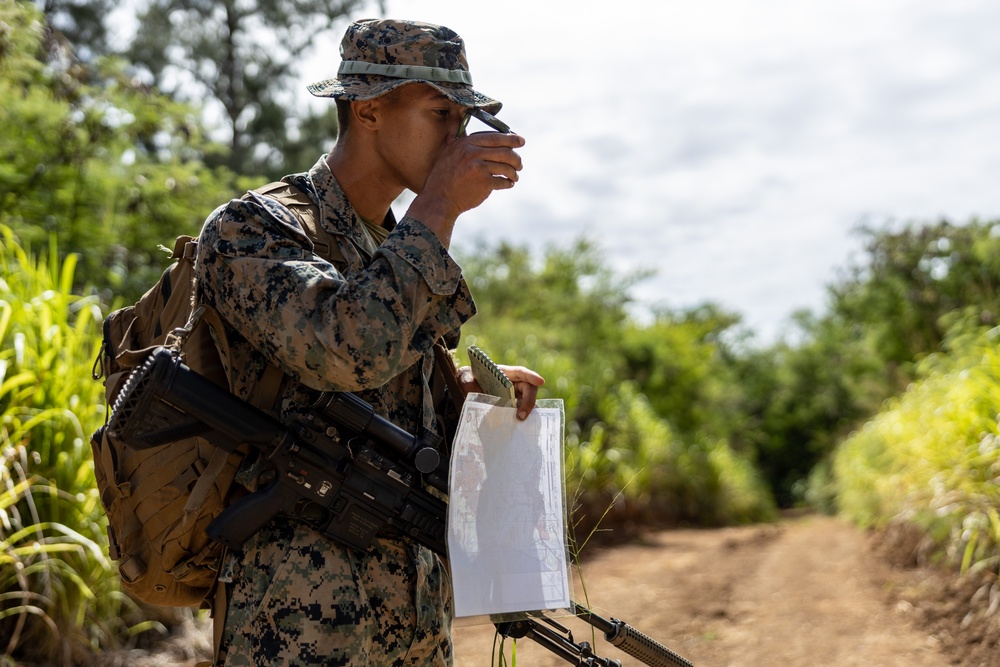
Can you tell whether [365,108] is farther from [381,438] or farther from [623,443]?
[623,443]

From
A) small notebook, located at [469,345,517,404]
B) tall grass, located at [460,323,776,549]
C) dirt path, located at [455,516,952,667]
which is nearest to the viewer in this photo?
small notebook, located at [469,345,517,404]

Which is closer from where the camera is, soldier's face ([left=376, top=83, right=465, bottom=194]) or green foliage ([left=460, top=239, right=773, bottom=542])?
soldier's face ([left=376, top=83, right=465, bottom=194])

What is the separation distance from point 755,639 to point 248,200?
447cm

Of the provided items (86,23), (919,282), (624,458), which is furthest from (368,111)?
(919,282)

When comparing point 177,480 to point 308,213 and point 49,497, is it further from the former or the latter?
point 49,497

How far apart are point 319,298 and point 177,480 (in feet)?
1.54

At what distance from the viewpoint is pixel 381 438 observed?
1.58 meters

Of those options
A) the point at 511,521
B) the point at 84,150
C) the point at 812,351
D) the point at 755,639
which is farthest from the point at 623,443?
the point at 812,351

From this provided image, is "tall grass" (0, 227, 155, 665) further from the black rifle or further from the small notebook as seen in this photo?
the small notebook

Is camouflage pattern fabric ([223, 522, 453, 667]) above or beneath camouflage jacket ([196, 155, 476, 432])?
beneath

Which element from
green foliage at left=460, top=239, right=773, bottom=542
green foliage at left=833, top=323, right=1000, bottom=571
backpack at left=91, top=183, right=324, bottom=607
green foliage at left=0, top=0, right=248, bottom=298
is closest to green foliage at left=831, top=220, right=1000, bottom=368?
green foliage at left=460, top=239, right=773, bottom=542

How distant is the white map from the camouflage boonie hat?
590 mm

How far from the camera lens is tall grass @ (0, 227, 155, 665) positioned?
3578mm

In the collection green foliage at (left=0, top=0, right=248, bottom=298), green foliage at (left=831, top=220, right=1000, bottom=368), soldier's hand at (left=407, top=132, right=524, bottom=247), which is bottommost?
soldier's hand at (left=407, top=132, right=524, bottom=247)
